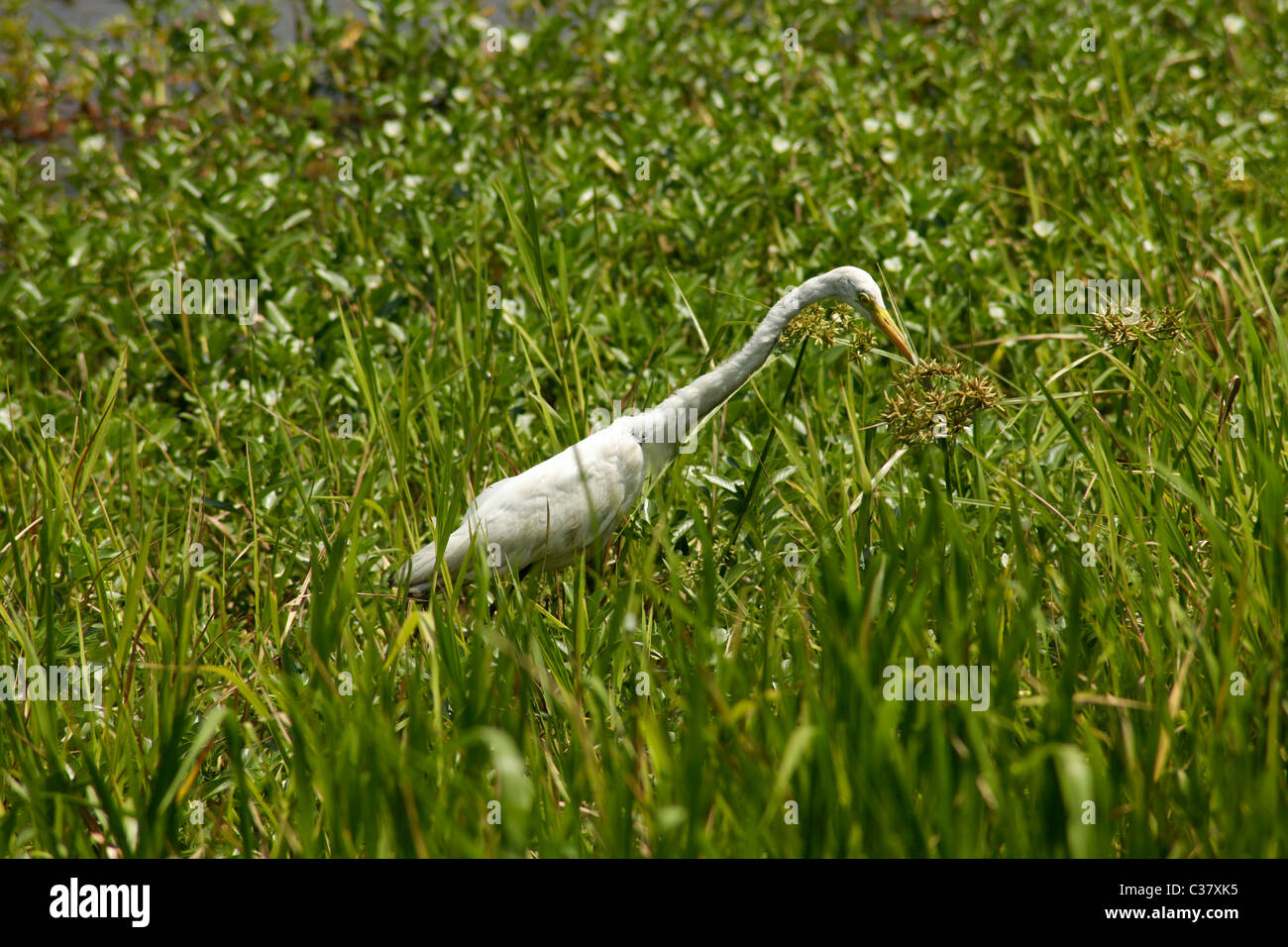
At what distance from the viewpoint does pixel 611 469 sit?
3990 mm

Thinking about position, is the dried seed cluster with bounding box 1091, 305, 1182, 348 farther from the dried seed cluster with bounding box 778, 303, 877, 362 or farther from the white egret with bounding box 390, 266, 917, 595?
the white egret with bounding box 390, 266, 917, 595

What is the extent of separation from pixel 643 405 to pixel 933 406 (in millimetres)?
2129

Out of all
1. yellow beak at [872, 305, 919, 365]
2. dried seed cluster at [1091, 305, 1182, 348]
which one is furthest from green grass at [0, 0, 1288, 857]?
yellow beak at [872, 305, 919, 365]

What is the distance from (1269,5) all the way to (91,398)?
796cm

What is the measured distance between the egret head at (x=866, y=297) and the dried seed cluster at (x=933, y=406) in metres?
0.74

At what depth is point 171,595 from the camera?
3.79m

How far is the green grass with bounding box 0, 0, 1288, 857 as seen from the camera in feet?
7.72

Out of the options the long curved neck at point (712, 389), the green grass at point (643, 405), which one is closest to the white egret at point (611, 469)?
the long curved neck at point (712, 389)

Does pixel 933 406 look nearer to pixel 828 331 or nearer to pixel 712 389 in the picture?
pixel 828 331

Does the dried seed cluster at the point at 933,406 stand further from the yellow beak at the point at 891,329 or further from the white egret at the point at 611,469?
the white egret at the point at 611,469

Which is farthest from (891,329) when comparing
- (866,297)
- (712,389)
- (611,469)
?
(611,469)
